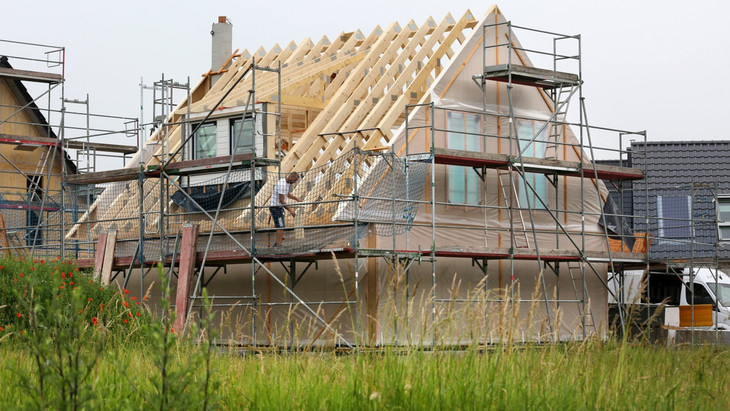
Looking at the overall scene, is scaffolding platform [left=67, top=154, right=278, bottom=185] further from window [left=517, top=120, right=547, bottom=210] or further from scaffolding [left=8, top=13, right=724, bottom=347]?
window [left=517, top=120, right=547, bottom=210]

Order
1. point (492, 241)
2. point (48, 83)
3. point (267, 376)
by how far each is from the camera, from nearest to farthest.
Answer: point (267, 376) → point (492, 241) → point (48, 83)

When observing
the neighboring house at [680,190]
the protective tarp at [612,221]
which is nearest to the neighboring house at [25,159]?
the protective tarp at [612,221]

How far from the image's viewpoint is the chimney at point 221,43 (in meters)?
27.0

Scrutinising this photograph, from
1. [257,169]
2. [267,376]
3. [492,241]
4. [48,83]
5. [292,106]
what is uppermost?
[48,83]

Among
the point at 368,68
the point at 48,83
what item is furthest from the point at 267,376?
the point at 48,83

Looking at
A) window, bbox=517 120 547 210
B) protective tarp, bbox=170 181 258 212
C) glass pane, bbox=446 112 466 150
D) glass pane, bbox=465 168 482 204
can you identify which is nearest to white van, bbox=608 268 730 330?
window, bbox=517 120 547 210

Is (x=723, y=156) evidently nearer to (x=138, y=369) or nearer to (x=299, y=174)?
(x=299, y=174)

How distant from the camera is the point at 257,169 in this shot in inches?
798

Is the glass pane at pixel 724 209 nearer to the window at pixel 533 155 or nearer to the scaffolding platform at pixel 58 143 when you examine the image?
the window at pixel 533 155

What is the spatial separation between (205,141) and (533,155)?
6.68 m

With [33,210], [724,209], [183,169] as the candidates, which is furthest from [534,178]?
[33,210]

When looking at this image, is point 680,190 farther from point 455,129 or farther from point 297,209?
point 297,209

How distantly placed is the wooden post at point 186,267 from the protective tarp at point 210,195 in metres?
0.85

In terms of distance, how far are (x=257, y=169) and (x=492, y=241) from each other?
4.81 metres
